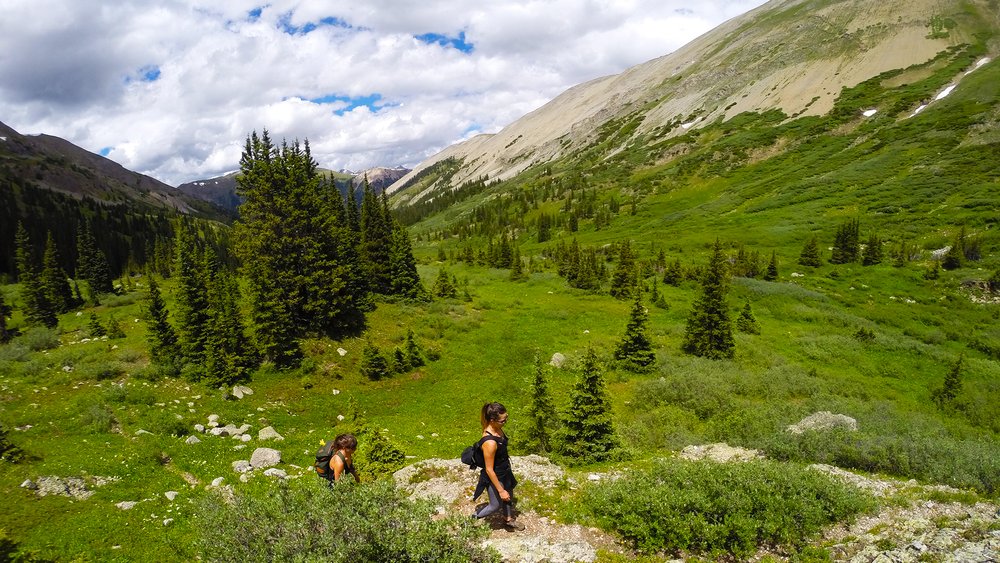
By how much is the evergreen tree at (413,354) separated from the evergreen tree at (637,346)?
46.6 feet

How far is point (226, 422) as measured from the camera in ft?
66.5

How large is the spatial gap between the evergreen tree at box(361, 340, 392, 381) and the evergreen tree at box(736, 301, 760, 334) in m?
31.4

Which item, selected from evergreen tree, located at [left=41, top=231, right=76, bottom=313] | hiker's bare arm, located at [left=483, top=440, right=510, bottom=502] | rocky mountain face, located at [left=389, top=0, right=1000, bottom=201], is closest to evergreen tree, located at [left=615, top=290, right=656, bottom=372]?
hiker's bare arm, located at [left=483, top=440, right=510, bottom=502]

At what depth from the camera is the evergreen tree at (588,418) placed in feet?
48.4

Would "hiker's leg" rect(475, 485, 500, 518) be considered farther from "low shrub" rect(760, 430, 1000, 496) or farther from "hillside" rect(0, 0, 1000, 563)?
"low shrub" rect(760, 430, 1000, 496)

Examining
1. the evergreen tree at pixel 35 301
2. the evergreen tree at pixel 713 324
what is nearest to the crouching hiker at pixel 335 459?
the evergreen tree at pixel 713 324

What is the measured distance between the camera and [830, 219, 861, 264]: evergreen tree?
60375 millimetres

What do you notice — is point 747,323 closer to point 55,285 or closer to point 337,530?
point 337,530

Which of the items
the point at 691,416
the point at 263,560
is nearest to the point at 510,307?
the point at 691,416

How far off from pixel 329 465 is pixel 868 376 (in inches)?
1410

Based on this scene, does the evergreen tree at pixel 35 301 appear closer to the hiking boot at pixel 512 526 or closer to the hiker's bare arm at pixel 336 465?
the hiker's bare arm at pixel 336 465

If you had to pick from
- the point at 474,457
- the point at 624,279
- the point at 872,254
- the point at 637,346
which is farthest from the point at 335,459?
the point at 872,254

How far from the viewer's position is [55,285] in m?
49.1

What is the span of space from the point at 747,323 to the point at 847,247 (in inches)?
1410
